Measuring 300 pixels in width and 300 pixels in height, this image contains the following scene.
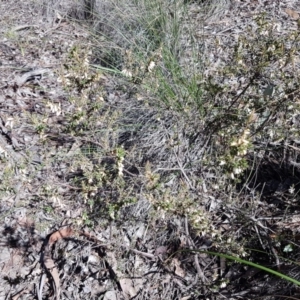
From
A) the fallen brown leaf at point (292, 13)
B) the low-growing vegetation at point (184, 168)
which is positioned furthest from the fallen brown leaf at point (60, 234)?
the fallen brown leaf at point (292, 13)

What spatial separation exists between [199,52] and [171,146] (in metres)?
1.04

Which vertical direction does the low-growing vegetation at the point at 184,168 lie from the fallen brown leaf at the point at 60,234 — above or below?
above

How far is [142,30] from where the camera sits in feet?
11.5

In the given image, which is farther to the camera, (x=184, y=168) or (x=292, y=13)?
(x=292, y=13)

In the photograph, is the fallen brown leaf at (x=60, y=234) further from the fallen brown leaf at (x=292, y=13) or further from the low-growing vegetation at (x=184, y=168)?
the fallen brown leaf at (x=292, y=13)

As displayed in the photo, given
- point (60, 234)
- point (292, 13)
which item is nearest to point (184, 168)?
point (60, 234)

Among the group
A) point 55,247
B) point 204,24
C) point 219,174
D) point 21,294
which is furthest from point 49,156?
point 204,24

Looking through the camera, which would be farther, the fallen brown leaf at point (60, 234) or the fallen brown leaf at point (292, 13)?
the fallen brown leaf at point (292, 13)

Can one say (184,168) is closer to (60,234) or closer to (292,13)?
(60,234)

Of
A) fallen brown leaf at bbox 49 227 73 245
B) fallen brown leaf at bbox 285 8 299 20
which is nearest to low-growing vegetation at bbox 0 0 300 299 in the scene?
fallen brown leaf at bbox 49 227 73 245

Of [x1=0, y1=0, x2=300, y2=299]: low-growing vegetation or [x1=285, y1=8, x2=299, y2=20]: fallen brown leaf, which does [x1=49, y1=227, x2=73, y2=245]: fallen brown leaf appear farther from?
[x1=285, y1=8, x2=299, y2=20]: fallen brown leaf

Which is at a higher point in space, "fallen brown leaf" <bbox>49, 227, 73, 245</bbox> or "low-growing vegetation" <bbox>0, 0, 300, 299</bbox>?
"low-growing vegetation" <bbox>0, 0, 300, 299</bbox>

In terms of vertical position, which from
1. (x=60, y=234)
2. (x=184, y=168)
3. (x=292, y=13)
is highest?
(x=292, y=13)

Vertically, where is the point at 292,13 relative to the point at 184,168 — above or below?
above
